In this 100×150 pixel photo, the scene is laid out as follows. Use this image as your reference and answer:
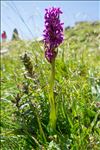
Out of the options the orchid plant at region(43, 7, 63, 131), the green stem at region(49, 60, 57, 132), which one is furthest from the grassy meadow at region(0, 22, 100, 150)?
the orchid plant at region(43, 7, 63, 131)

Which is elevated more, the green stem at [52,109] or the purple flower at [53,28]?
the purple flower at [53,28]

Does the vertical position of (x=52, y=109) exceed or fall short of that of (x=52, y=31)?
it falls short

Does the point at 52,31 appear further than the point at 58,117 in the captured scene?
No

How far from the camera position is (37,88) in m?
3.39

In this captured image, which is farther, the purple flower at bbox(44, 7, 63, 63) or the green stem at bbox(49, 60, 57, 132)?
the green stem at bbox(49, 60, 57, 132)

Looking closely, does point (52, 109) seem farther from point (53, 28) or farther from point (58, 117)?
point (53, 28)

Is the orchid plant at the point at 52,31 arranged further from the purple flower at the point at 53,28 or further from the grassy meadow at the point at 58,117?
the grassy meadow at the point at 58,117

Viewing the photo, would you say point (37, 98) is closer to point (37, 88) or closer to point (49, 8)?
point (37, 88)

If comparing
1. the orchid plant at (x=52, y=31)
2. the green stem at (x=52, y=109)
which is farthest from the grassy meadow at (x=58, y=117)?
the orchid plant at (x=52, y=31)

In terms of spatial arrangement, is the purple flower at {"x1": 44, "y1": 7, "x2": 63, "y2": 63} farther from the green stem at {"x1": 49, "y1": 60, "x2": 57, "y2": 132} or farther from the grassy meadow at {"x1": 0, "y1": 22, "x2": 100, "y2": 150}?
the grassy meadow at {"x1": 0, "y1": 22, "x2": 100, "y2": 150}

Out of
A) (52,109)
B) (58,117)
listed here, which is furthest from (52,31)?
(58,117)

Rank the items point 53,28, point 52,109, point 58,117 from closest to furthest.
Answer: point 53,28 < point 52,109 < point 58,117

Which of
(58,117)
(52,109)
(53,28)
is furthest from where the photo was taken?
(58,117)

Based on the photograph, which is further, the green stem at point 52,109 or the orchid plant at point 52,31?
the green stem at point 52,109
